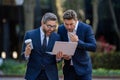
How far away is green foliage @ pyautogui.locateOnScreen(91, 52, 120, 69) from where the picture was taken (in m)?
17.8

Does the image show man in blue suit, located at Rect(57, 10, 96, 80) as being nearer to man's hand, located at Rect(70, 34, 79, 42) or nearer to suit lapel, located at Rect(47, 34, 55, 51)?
man's hand, located at Rect(70, 34, 79, 42)

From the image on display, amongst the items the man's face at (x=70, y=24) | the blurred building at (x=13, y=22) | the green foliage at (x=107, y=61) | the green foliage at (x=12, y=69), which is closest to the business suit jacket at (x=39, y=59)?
the man's face at (x=70, y=24)

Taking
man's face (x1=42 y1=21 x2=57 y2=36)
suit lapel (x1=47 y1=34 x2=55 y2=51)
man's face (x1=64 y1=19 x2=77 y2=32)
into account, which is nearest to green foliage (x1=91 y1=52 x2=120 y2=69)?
man's face (x1=64 y1=19 x2=77 y2=32)

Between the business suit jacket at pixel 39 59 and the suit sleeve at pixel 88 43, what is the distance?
0.37 metres

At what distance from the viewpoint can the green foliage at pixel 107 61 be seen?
17766 millimetres

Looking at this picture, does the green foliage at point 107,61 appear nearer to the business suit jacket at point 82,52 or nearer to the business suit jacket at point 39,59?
the business suit jacket at point 82,52

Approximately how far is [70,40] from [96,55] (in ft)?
36.8

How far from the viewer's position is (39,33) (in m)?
6.77

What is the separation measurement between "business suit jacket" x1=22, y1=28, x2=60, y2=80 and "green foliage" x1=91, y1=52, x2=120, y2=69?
1111cm

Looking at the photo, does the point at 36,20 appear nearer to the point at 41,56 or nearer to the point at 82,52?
the point at 82,52

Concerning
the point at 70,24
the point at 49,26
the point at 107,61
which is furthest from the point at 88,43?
the point at 107,61

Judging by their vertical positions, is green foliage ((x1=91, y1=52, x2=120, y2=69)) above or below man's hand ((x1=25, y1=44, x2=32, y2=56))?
below

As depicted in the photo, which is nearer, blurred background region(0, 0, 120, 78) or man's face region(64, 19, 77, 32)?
man's face region(64, 19, 77, 32)

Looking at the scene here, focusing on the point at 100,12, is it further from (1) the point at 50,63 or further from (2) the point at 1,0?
(1) the point at 50,63
